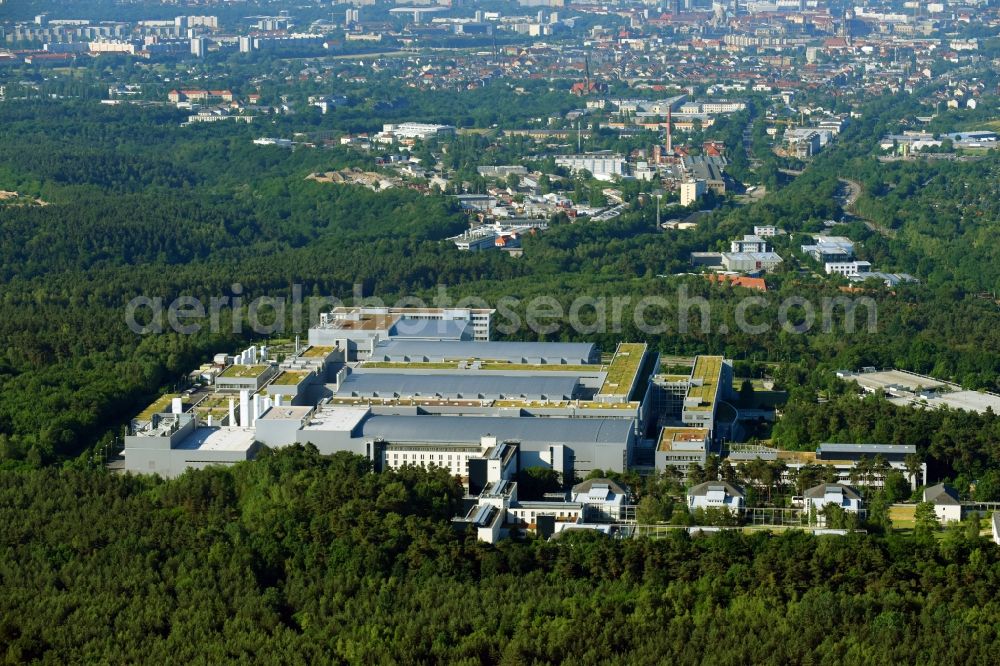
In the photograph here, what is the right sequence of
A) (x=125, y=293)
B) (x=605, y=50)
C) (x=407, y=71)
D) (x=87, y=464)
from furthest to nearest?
(x=605, y=50), (x=407, y=71), (x=125, y=293), (x=87, y=464)

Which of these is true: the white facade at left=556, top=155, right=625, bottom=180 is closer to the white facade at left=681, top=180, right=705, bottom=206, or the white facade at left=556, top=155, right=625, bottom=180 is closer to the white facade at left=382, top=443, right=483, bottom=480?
the white facade at left=681, top=180, right=705, bottom=206

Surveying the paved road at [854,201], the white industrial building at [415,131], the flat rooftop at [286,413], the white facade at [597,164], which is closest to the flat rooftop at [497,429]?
the flat rooftop at [286,413]

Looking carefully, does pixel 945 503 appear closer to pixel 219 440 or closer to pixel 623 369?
pixel 623 369

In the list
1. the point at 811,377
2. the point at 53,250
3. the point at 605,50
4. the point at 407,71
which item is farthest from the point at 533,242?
the point at 605,50

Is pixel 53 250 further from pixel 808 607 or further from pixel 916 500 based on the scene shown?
pixel 808 607

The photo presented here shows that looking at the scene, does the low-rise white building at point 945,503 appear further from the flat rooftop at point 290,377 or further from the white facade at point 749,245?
the white facade at point 749,245

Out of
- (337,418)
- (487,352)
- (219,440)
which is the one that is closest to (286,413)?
(337,418)

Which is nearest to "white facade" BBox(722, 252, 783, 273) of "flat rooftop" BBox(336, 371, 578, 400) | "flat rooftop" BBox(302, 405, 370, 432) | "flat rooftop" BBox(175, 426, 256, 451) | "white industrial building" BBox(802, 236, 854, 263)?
"white industrial building" BBox(802, 236, 854, 263)
